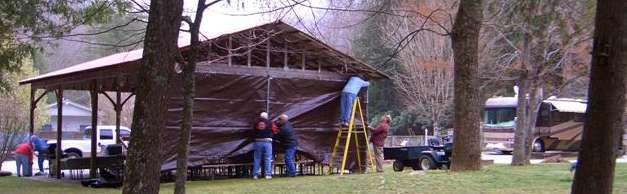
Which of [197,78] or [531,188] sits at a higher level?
[197,78]

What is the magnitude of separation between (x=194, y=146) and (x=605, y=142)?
11220 millimetres

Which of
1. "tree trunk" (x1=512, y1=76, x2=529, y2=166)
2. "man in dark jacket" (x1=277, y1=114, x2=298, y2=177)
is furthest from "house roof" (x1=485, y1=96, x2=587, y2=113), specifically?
"man in dark jacket" (x1=277, y1=114, x2=298, y2=177)

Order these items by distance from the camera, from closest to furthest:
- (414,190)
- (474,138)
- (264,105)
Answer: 1. (414,190)
2. (474,138)
3. (264,105)

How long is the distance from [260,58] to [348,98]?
7.73ft

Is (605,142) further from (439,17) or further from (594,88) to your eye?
(439,17)

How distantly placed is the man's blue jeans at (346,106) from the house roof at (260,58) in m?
0.81

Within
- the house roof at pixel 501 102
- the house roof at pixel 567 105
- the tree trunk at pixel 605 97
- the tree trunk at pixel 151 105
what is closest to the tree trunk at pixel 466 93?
the tree trunk at pixel 605 97

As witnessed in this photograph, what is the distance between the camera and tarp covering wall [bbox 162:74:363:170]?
54.7 ft

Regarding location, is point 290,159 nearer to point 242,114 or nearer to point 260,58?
point 242,114

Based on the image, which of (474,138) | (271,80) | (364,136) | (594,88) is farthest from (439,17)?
(594,88)

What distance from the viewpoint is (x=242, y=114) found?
1744 cm

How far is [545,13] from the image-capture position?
13312mm

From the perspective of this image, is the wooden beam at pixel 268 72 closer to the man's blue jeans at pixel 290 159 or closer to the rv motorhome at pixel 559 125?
the man's blue jeans at pixel 290 159

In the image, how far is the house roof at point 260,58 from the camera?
1622cm
